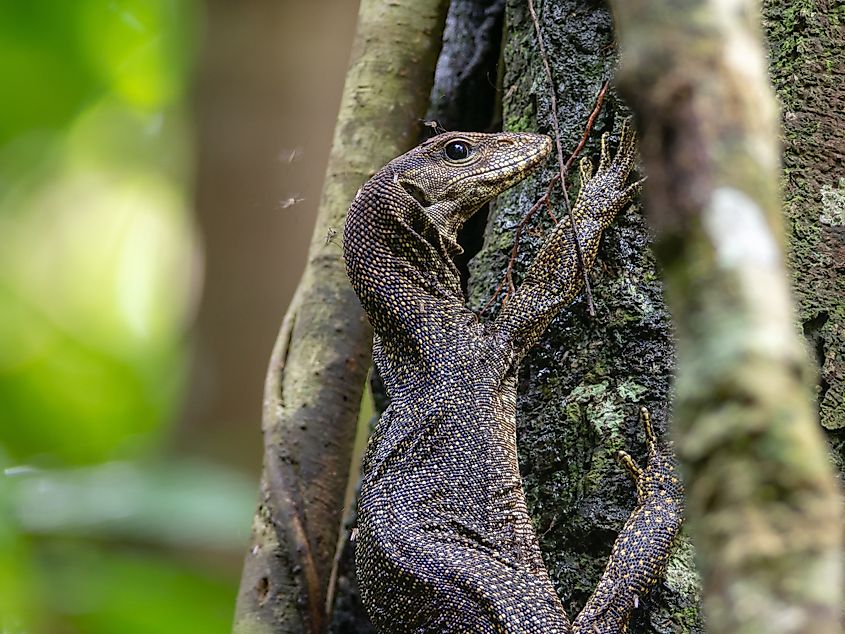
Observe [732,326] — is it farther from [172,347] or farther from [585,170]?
[172,347]

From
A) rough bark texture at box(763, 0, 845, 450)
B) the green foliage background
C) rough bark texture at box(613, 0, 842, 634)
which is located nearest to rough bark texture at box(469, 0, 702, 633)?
rough bark texture at box(763, 0, 845, 450)

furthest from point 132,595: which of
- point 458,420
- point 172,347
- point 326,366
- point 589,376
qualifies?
point 172,347

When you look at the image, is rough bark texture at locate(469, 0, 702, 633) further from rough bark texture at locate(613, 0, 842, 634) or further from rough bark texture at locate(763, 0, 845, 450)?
rough bark texture at locate(613, 0, 842, 634)

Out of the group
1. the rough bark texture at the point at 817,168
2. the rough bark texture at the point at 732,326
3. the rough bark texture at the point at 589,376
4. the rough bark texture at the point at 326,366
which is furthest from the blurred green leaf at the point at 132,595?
the rough bark texture at the point at 732,326

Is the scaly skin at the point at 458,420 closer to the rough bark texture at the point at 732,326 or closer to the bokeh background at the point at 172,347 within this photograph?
the bokeh background at the point at 172,347

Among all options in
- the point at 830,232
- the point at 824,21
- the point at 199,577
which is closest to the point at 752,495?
the point at 830,232

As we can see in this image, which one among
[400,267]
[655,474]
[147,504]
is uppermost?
[400,267]
